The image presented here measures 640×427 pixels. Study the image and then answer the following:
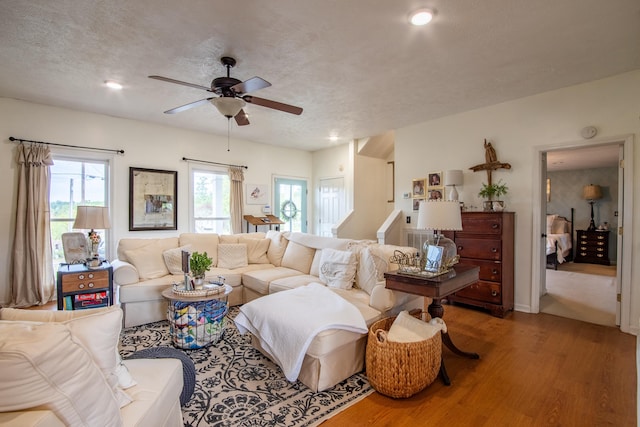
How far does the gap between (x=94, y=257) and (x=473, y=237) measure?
4.61 metres

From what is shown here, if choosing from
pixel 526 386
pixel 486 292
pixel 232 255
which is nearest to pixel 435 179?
pixel 486 292

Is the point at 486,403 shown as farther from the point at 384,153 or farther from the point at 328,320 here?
the point at 384,153

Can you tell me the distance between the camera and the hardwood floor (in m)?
1.89

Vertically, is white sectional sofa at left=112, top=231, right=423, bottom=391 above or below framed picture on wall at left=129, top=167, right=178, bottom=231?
below

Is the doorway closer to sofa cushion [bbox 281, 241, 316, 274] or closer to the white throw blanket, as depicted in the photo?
sofa cushion [bbox 281, 241, 316, 274]

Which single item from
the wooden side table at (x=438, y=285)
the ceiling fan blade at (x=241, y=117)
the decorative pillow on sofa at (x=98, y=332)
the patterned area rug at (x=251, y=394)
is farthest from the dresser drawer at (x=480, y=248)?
the decorative pillow on sofa at (x=98, y=332)

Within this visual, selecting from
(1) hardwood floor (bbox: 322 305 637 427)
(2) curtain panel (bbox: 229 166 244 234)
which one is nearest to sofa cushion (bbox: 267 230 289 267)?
(2) curtain panel (bbox: 229 166 244 234)

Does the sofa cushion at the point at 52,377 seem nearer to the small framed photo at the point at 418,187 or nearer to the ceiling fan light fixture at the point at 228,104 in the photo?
the ceiling fan light fixture at the point at 228,104

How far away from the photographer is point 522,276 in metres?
3.92

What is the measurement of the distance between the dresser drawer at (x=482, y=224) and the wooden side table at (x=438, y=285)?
1.33 metres

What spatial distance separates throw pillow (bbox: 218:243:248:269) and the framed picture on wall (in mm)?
1492

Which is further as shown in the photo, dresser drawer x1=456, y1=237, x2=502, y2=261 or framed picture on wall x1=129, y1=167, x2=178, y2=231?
framed picture on wall x1=129, y1=167, x2=178, y2=231

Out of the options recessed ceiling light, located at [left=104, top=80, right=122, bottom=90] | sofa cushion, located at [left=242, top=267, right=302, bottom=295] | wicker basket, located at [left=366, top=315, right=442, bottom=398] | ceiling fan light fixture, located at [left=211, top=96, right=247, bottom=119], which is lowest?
wicker basket, located at [left=366, top=315, right=442, bottom=398]

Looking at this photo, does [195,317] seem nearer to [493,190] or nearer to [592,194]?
[493,190]
